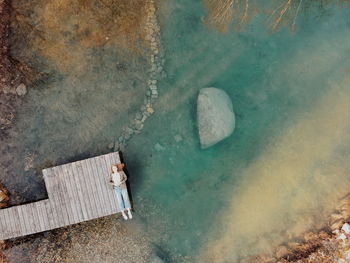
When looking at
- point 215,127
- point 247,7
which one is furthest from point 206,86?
point 247,7

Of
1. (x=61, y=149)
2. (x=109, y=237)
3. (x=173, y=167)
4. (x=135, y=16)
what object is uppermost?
(x=135, y=16)

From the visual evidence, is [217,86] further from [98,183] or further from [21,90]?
[21,90]

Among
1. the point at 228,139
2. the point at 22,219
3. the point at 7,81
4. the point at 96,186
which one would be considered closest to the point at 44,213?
the point at 22,219

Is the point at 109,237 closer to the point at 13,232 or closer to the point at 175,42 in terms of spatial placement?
the point at 13,232

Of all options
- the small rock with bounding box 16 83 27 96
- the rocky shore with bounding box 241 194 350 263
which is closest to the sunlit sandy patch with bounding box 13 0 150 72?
the small rock with bounding box 16 83 27 96

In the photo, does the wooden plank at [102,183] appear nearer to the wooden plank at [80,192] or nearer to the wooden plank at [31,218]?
the wooden plank at [80,192]

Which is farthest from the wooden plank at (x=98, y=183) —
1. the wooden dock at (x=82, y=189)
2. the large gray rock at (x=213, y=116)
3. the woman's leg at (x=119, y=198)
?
the large gray rock at (x=213, y=116)

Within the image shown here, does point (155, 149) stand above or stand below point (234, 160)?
above
